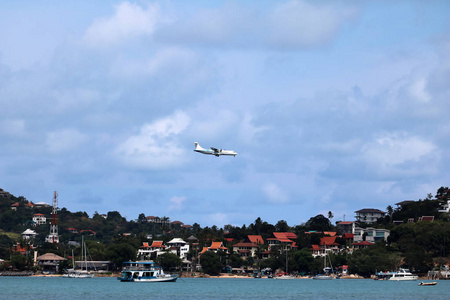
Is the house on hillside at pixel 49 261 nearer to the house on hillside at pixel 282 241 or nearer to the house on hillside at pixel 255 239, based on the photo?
the house on hillside at pixel 255 239

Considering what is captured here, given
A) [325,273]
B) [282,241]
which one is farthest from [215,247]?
[325,273]

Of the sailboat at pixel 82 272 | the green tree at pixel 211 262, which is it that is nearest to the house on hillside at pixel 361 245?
the green tree at pixel 211 262

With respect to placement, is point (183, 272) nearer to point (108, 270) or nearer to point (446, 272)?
point (108, 270)

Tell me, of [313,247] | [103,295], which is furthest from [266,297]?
[313,247]

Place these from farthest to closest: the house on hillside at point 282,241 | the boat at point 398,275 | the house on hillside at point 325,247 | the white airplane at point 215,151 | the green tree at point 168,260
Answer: the house on hillside at point 282,241 → the house on hillside at point 325,247 → the green tree at point 168,260 → the boat at point 398,275 → the white airplane at point 215,151

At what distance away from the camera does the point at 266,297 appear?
98.4m

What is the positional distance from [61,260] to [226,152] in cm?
9634

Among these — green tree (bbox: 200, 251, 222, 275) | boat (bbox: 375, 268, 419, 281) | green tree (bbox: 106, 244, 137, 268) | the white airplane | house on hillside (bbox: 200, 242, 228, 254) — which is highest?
the white airplane

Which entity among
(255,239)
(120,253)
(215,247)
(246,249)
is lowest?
(120,253)

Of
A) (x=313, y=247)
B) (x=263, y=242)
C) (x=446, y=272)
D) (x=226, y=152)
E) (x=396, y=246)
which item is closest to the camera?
(x=226, y=152)

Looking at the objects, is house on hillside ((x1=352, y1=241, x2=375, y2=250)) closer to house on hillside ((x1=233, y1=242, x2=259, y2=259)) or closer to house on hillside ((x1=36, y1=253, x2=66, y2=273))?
house on hillside ((x1=233, y1=242, x2=259, y2=259))

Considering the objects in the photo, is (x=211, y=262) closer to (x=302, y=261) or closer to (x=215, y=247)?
(x=215, y=247)

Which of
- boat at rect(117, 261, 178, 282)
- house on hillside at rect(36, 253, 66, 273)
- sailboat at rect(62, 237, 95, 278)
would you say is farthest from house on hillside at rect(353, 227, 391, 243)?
house on hillside at rect(36, 253, 66, 273)

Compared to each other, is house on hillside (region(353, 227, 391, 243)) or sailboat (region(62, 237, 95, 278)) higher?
house on hillside (region(353, 227, 391, 243))
